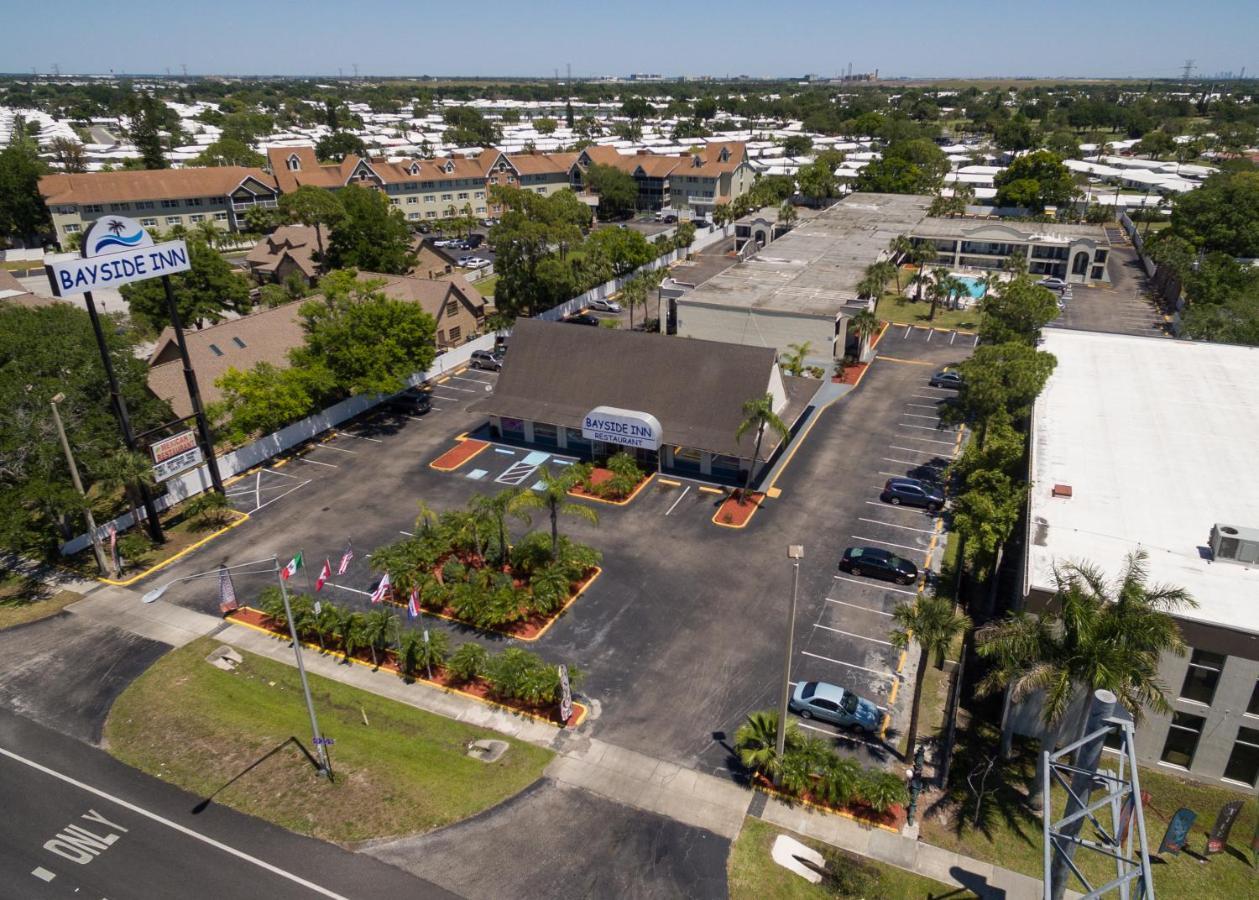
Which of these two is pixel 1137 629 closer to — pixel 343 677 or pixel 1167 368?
pixel 343 677

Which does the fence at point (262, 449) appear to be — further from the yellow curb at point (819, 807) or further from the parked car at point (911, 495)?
the yellow curb at point (819, 807)

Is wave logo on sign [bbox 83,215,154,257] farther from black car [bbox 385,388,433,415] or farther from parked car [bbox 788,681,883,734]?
parked car [bbox 788,681,883,734]

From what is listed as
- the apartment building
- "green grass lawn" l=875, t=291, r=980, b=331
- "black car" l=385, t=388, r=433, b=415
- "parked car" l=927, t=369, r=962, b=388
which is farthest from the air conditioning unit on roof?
the apartment building

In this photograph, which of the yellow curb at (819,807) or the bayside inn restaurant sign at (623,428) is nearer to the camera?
the yellow curb at (819,807)

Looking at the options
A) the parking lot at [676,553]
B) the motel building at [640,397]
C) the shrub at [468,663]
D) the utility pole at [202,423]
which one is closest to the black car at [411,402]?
the parking lot at [676,553]

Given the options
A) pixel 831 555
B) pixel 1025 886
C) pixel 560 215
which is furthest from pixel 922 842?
pixel 560 215

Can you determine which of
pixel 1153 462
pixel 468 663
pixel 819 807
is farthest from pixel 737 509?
pixel 1153 462
